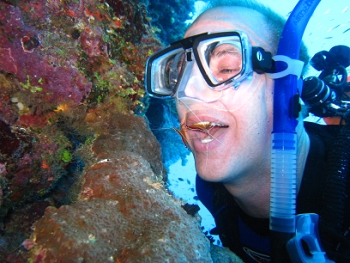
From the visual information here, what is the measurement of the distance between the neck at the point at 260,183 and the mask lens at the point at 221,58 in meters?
1.12

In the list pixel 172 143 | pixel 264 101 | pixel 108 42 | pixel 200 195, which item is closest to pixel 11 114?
pixel 108 42

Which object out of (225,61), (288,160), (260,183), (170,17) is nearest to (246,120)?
(288,160)

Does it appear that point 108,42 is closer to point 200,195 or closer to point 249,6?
point 249,6

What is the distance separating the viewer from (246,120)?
2414 millimetres

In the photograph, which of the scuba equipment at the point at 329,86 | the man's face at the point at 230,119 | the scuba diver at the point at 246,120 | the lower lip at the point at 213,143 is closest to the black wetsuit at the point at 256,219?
the scuba diver at the point at 246,120

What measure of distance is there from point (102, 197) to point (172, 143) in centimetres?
695

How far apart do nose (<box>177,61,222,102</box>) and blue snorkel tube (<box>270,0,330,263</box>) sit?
67 centimetres

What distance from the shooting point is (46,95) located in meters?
2.68

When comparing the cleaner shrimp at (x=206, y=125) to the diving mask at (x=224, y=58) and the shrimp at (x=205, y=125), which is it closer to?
the shrimp at (x=205, y=125)

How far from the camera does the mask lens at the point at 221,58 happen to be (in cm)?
243

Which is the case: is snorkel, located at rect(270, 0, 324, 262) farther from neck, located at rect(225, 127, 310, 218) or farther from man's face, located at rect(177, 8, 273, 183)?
neck, located at rect(225, 127, 310, 218)

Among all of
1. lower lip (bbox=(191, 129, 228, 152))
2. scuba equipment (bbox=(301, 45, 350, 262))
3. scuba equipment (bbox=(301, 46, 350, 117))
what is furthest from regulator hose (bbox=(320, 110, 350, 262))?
lower lip (bbox=(191, 129, 228, 152))

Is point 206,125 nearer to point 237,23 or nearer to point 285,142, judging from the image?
point 285,142

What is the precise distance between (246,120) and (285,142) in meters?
0.43
